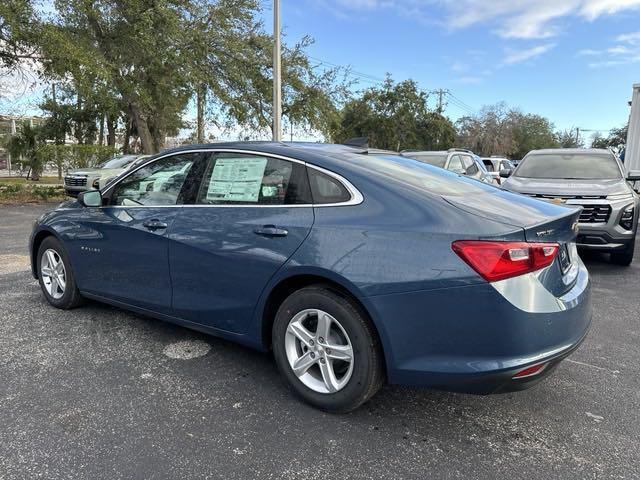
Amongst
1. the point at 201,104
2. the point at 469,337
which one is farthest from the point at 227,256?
the point at 201,104

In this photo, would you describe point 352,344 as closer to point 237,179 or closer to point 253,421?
point 253,421

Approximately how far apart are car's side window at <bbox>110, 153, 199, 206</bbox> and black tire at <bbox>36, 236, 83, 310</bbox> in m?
0.82

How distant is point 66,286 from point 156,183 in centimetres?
146

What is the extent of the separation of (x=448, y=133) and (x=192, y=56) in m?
33.6

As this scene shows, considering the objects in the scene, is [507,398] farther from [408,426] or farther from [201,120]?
[201,120]

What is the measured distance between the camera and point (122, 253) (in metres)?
3.92

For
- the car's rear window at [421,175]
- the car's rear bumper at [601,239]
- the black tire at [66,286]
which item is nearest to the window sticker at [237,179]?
the car's rear window at [421,175]

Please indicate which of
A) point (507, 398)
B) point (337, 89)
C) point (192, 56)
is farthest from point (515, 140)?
point (507, 398)

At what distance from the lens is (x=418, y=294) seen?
250cm

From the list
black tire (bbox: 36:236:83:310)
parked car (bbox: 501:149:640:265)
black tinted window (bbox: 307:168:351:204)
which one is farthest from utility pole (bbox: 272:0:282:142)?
black tinted window (bbox: 307:168:351:204)

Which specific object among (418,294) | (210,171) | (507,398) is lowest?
(507,398)

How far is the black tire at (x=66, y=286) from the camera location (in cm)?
449

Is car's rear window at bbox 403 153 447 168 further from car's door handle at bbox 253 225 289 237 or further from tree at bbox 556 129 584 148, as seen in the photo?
tree at bbox 556 129 584 148

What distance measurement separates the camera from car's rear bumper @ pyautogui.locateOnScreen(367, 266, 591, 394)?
2.40 meters
